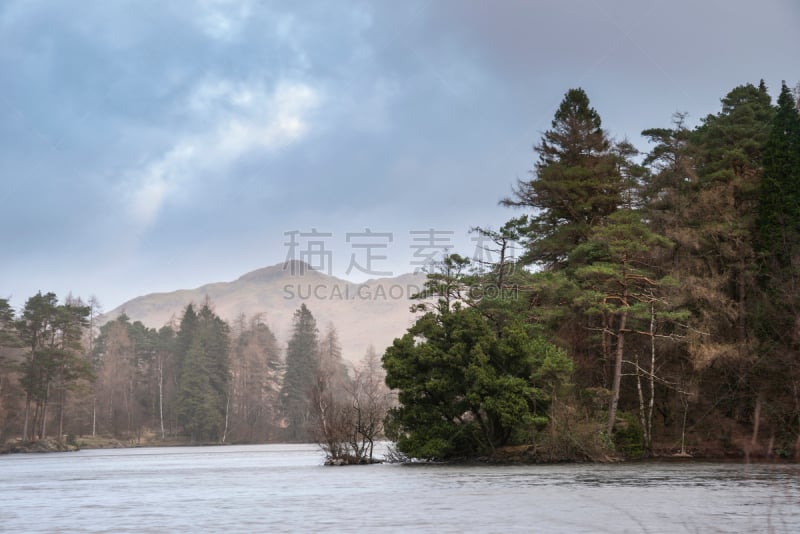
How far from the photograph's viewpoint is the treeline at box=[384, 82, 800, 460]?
4262cm

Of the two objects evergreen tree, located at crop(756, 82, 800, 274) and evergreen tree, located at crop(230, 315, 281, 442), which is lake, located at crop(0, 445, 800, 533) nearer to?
evergreen tree, located at crop(756, 82, 800, 274)

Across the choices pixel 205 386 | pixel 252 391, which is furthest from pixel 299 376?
pixel 205 386

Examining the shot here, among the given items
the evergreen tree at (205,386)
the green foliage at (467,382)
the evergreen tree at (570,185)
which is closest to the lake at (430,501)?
the green foliage at (467,382)

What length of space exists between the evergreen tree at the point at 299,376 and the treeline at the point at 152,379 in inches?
6.1

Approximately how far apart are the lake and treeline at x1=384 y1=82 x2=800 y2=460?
6.48 m

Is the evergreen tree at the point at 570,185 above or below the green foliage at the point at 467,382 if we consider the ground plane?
above

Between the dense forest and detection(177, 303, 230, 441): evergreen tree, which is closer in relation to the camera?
the dense forest

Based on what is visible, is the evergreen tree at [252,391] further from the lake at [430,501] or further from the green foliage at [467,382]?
the lake at [430,501]

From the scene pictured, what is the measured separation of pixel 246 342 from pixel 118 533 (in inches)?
4588

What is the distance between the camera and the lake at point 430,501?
17.5 meters

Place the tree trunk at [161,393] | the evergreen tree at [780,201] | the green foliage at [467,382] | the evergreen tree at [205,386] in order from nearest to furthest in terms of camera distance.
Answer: the green foliage at [467,382], the evergreen tree at [780,201], the evergreen tree at [205,386], the tree trunk at [161,393]

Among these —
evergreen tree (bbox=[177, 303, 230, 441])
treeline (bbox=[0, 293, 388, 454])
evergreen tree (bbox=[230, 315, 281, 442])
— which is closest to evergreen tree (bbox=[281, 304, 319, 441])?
treeline (bbox=[0, 293, 388, 454])

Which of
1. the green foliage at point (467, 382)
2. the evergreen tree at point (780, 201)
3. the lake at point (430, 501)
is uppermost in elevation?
the evergreen tree at point (780, 201)

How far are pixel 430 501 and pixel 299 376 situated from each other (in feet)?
327
